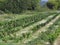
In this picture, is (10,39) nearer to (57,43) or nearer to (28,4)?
(57,43)

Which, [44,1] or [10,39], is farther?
[44,1]

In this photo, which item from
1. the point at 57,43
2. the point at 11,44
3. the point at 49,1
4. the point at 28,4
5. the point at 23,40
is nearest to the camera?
the point at 11,44

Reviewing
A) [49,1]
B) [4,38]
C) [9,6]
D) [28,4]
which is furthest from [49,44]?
[49,1]

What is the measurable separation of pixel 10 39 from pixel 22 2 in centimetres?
2269

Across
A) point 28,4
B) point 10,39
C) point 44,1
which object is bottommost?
point 44,1

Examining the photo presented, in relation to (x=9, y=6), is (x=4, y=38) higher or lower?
higher

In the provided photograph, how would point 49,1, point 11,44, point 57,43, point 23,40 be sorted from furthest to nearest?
point 49,1
point 23,40
point 57,43
point 11,44

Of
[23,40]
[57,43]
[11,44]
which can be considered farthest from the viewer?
[23,40]

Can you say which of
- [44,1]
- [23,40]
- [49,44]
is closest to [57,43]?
[49,44]

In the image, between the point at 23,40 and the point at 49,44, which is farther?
the point at 23,40

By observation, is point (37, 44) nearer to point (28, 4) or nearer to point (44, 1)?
point (28, 4)

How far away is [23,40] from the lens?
12125 millimetres

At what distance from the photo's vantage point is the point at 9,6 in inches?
1329

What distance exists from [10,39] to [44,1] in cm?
4232
